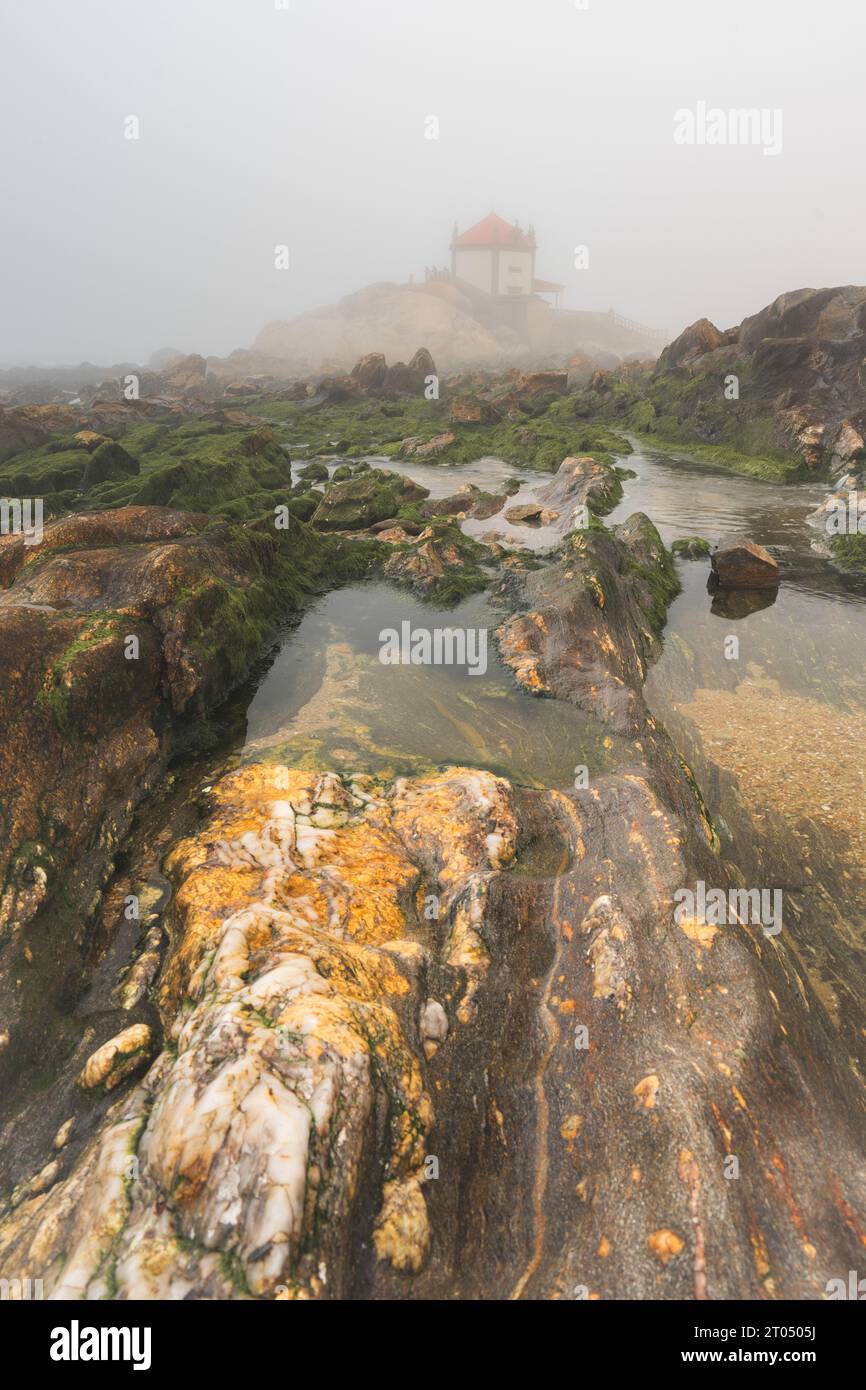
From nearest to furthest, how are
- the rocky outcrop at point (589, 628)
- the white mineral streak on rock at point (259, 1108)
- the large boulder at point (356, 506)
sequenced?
the white mineral streak on rock at point (259, 1108) < the rocky outcrop at point (589, 628) < the large boulder at point (356, 506)

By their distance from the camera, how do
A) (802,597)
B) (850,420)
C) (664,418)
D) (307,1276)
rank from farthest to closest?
(664,418) → (850,420) → (802,597) → (307,1276)

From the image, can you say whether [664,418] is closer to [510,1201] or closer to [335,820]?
[335,820]

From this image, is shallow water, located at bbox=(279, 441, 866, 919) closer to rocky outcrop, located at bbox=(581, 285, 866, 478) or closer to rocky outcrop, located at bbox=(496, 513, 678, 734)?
rocky outcrop, located at bbox=(496, 513, 678, 734)

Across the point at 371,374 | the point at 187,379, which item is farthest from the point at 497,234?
the point at 371,374

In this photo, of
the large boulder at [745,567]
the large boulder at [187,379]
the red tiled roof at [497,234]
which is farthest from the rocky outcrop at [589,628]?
the red tiled roof at [497,234]

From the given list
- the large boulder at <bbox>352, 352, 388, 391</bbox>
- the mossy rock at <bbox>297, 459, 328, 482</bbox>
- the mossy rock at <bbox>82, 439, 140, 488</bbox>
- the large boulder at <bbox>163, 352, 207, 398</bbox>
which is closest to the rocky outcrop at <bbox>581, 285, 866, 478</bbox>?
the mossy rock at <bbox>297, 459, 328, 482</bbox>

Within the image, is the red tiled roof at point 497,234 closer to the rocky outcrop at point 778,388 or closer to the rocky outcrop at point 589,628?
the rocky outcrop at point 778,388

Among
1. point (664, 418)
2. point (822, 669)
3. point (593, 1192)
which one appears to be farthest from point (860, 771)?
point (664, 418)
